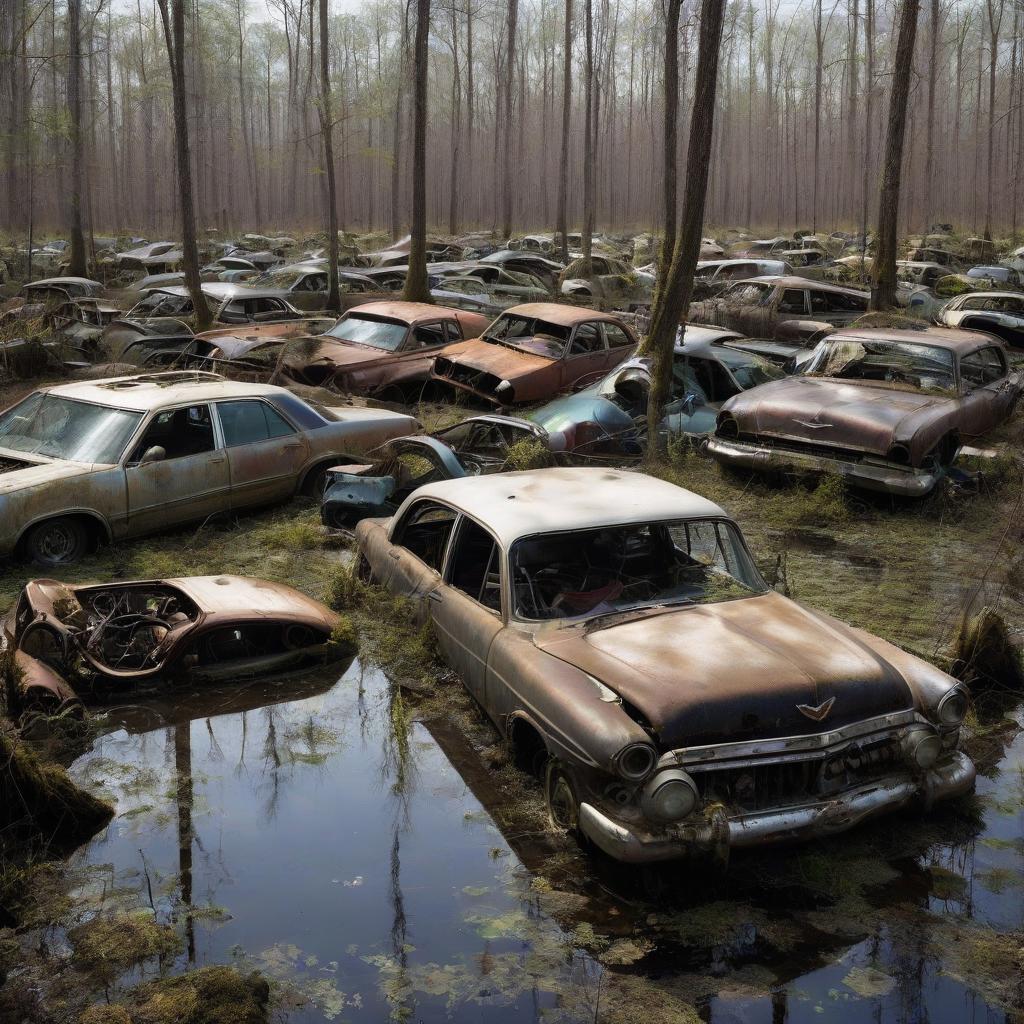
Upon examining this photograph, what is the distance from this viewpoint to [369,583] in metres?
7.45

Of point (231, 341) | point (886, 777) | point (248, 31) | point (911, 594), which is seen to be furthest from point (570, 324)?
point (248, 31)

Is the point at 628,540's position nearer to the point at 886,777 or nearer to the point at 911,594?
the point at 886,777

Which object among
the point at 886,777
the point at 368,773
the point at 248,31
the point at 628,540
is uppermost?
the point at 248,31

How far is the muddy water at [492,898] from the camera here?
3678 millimetres

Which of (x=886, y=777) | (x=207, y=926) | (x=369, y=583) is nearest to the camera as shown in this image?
(x=207, y=926)

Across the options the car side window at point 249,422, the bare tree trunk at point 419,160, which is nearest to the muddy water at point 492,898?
the car side window at point 249,422

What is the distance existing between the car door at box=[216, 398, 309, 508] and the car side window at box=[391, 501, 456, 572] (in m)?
2.82

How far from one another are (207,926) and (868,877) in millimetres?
2577

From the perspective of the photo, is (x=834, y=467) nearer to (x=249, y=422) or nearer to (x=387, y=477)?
(x=387, y=477)

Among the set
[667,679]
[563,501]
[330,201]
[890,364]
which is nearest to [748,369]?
[890,364]

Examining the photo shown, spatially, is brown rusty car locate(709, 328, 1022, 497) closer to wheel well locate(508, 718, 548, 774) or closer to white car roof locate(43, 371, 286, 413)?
white car roof locate(43, 371, 286, 413)

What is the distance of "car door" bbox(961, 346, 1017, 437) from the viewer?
1068 cm

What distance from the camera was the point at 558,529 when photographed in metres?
5.55

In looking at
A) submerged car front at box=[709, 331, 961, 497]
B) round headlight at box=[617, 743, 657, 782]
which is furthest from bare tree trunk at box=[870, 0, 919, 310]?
→ round headlight at box=[617, 743, 657, 782]
